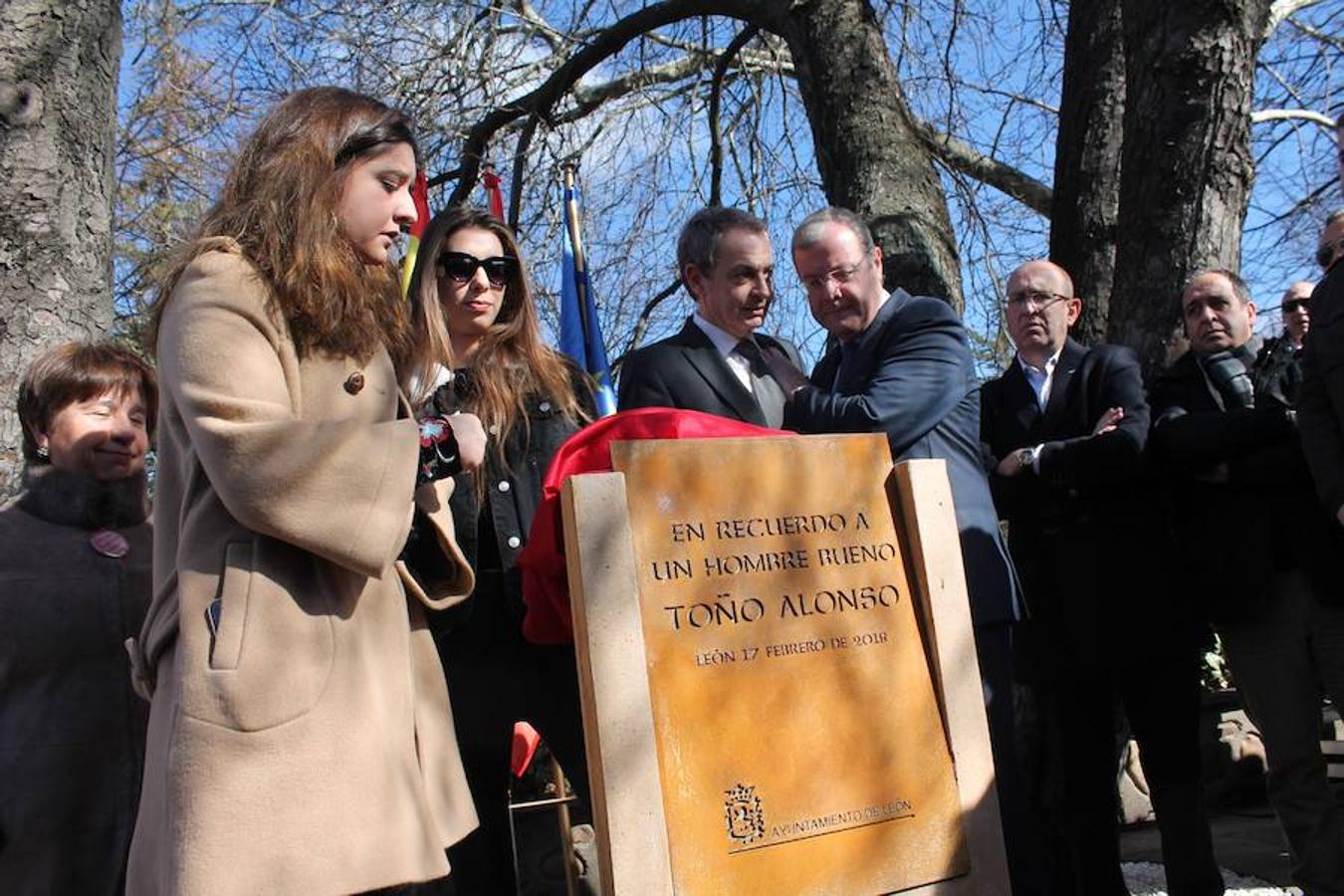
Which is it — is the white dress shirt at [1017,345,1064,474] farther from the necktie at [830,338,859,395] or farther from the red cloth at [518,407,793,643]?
the red cloth at [518,407,793,643]

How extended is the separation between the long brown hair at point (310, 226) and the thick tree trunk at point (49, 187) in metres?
1.45

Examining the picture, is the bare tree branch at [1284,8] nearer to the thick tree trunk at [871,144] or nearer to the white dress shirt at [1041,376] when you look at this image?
the thick tree trunk at [871,144]

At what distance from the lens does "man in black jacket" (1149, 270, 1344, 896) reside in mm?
3699

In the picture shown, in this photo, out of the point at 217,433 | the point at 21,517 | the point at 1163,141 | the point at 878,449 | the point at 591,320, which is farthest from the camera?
the point at 591,320

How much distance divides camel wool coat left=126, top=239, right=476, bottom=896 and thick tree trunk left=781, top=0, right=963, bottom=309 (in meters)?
3.56

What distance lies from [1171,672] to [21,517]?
3.23m

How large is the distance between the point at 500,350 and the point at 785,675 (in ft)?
4.18

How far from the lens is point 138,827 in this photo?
82.7 inches

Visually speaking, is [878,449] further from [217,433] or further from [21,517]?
[21,517]

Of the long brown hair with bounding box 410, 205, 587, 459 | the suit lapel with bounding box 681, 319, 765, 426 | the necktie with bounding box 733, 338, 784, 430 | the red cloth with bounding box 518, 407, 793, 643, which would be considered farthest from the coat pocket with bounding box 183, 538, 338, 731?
the necktie with bounding box 733, 338, 784, 430

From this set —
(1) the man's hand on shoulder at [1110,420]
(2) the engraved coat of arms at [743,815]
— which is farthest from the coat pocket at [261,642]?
(1) the man's hand on shoulder at [1110,420]

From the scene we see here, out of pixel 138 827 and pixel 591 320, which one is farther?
pixel 591 320

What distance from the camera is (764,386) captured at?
3486 mm

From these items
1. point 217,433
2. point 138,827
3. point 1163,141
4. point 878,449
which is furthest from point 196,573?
point 1163,141
